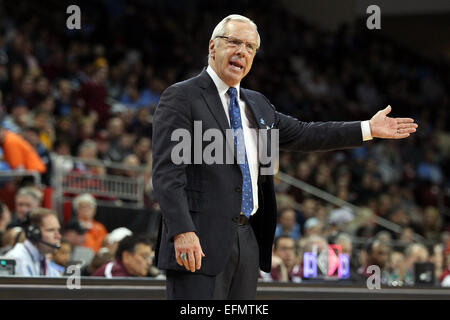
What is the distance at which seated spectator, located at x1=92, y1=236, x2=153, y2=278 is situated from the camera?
18.4ft

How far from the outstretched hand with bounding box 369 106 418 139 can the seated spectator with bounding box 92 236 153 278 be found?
254 cm

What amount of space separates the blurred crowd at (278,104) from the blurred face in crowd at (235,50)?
2.81 metres

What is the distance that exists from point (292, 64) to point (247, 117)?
40.4 ft

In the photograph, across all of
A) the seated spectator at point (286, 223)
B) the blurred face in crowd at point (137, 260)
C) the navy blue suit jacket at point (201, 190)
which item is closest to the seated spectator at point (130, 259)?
the blurred face in crowd at point (137, 260)

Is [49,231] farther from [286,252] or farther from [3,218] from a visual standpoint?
[286,252]

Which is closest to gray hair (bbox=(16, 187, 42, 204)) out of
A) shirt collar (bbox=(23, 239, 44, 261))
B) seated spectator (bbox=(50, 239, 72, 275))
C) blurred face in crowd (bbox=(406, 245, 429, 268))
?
seated spectator (bbox=(50, 239, 72, 275))

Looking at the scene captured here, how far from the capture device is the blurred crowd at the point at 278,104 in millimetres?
8312

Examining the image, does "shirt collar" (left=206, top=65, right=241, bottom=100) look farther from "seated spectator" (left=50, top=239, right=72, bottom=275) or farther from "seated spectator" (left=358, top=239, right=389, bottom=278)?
"seated spectator" (left=358, top=239, right=389, bottom=278)

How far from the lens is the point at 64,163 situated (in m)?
8.43

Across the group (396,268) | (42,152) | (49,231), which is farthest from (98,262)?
(396,268)

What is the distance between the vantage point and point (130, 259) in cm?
566
